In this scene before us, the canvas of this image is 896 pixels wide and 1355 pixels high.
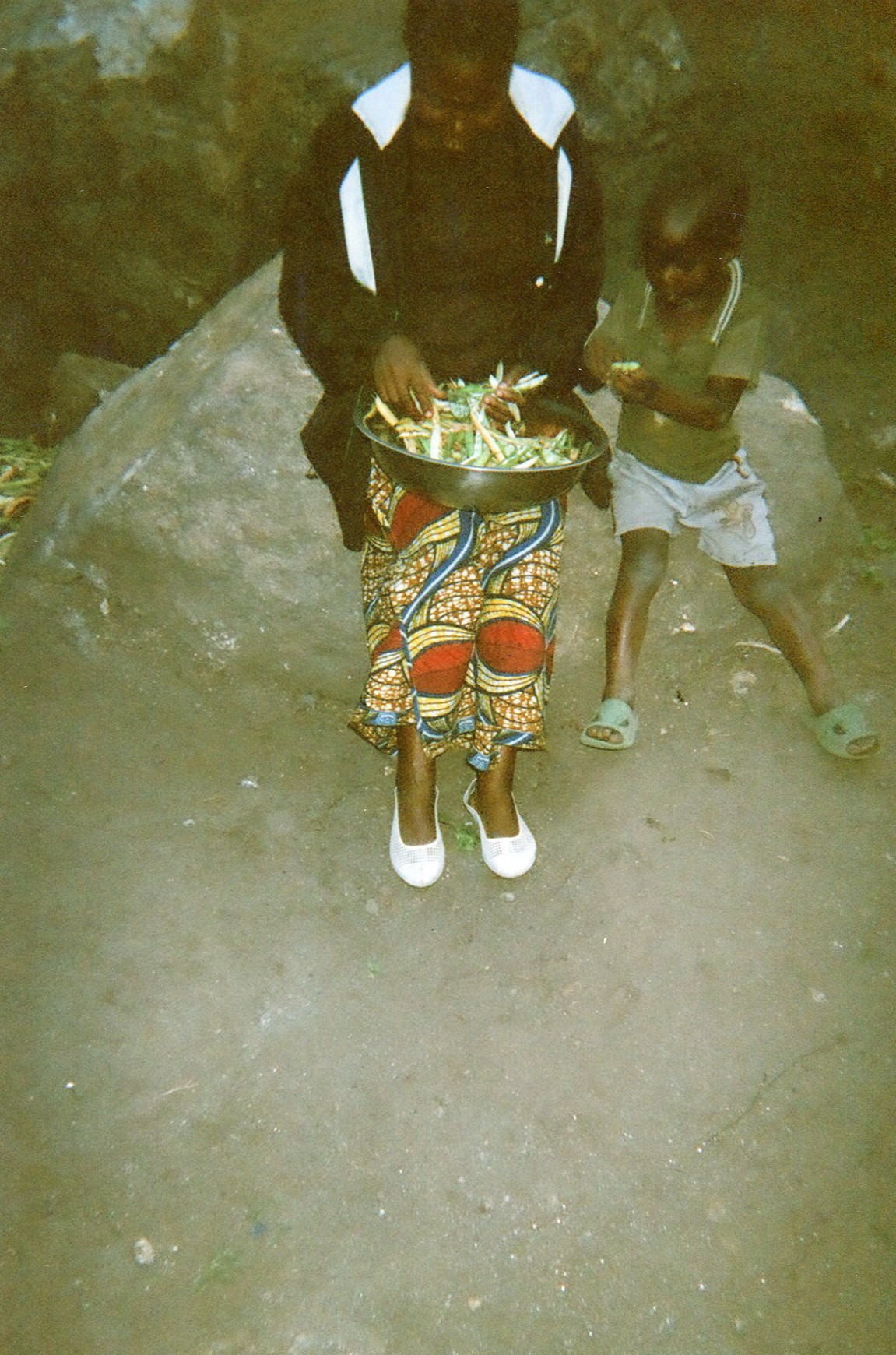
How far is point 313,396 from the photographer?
3225mm

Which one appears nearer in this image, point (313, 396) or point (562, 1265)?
point (562, 1265)

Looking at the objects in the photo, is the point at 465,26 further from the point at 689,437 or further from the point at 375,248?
the point at 689,437

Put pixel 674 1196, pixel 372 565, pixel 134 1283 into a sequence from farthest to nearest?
pixel 372 565
pixel 674 1196
pixel 134 1283

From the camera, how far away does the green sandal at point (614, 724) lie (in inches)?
112

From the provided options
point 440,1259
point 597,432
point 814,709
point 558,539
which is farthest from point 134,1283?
point 814,709

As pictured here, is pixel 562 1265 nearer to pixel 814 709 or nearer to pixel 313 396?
pixel 814 709

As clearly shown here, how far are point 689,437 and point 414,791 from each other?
5.03 feet

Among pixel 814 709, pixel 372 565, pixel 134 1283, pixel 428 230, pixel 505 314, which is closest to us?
pixel 134 1283

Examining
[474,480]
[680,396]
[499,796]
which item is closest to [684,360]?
[680,396]

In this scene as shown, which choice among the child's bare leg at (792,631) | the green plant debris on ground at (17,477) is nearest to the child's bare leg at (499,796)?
the child's bare leg at (792,631)

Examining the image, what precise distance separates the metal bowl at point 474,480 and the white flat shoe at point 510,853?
1.04 m

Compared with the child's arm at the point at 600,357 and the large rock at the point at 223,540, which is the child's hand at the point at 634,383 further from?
the large rock at the point at 223,540

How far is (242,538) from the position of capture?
3.23 metres

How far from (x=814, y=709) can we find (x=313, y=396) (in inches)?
84.9
